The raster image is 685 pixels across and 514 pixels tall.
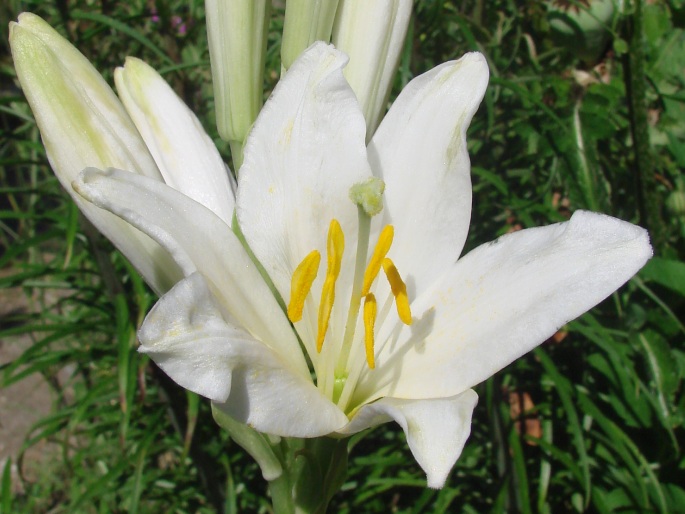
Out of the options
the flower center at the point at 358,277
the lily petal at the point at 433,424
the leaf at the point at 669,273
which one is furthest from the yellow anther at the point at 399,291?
the leaf at the point at 669,273

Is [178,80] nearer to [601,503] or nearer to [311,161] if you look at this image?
[311,161]

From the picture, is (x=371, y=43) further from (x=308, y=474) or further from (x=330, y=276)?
(x=308, y=474)

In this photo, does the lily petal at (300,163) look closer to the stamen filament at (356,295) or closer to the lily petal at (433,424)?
the stamen filament at (356,295)

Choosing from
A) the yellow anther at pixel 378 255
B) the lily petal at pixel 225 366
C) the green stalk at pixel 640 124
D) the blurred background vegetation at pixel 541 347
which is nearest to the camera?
the lily petal at pixel 225 366

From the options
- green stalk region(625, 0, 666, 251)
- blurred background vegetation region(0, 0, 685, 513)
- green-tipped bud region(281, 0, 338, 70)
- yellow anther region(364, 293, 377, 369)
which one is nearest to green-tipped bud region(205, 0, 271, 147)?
green-tipped bud region(281, 0, 338, 70)

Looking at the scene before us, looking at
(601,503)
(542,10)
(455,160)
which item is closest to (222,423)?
(455,160)

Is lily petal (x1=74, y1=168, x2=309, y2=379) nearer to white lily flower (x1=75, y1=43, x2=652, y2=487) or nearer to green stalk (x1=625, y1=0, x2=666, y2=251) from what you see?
white lily flower (x1=75, y1=43, x2=652, y2=487)
